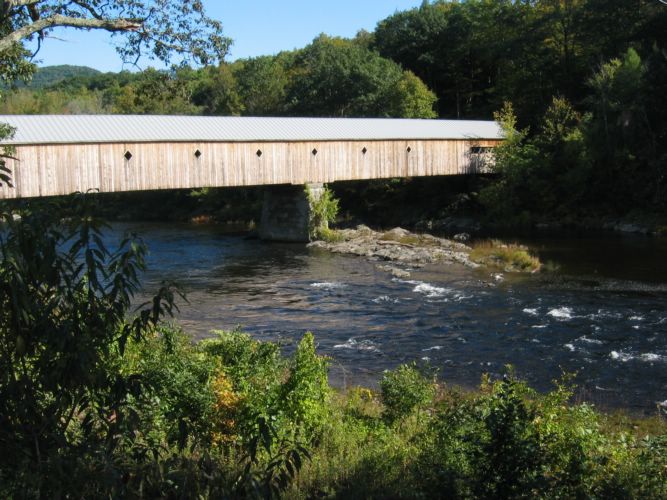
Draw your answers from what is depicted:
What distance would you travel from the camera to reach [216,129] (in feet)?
76.9

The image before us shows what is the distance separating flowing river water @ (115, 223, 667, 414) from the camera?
10.5 meters

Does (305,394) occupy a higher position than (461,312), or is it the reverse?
(305,394)

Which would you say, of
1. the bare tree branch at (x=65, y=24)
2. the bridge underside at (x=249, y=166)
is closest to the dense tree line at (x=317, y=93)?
the bridge underside at (x=249, y=166)

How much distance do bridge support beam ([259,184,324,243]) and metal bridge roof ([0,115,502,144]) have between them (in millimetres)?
2181

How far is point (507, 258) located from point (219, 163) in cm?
987

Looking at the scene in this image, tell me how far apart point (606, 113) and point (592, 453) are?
83.4ft

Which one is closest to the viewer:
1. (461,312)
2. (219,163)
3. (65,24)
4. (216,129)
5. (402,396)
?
(402,396)

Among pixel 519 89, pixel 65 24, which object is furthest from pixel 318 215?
pixel 519 89

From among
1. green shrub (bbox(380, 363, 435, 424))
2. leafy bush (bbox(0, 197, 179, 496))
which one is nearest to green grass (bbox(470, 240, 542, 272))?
green shrub (bbox(380, 363, 435, 424))

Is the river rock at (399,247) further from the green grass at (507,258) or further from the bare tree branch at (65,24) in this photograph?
the bare tree branch at (65,24)

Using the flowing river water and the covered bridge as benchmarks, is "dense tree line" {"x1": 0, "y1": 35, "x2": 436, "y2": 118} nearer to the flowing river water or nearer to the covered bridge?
the covered bridge

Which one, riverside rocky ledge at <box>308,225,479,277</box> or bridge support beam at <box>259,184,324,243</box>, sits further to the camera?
bridge support beam at <box>259,184,324,243</box>

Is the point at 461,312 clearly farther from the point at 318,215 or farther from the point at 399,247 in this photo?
the point at 318,215

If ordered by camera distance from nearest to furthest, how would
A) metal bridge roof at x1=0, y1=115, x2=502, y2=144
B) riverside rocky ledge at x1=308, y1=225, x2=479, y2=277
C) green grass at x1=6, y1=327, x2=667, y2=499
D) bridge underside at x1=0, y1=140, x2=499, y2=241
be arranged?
green grass at x1=6, y1=327, x2=667, y2=499, bridge underside at x1=0, y1=140, x2=499, y2=241, metal bridge roof at x1=0, y1=115, x2=502, y2=144, riverside rocky ledge at x1=308, y1=225, x2=479, y2=277
